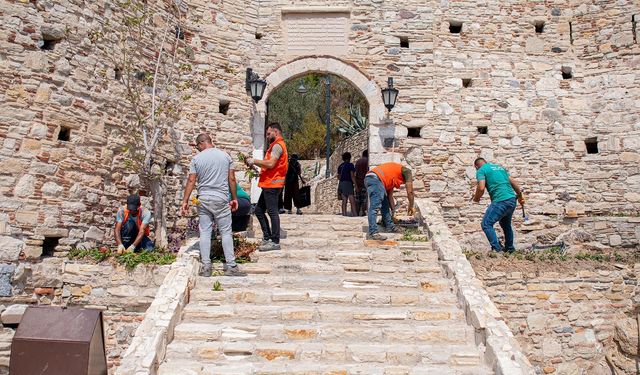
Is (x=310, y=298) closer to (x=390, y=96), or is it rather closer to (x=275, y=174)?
(x=275, y=174)

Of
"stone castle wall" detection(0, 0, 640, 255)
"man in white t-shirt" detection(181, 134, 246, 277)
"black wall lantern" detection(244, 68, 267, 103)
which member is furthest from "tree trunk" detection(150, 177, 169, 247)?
"man in white t-shirt" detection(181, 134, 246, 277)

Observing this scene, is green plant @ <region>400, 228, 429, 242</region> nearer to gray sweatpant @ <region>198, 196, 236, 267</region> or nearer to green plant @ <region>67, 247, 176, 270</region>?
gray sweatpant @ <region>198, 196, 236, 267</region>

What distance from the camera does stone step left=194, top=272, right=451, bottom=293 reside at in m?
5.80

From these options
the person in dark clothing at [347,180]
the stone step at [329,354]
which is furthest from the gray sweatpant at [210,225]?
the person in dark clothing at [347,180]

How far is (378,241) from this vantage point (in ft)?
23.8

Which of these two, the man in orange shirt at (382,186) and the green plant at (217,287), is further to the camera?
the man in orange shirt at (382,186)

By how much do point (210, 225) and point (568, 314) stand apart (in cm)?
520

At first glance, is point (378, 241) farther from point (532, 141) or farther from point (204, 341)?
point (532, 141)

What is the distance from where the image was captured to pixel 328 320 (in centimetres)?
529

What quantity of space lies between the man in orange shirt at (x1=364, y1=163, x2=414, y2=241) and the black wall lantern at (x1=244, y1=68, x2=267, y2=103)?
3500 millimetres

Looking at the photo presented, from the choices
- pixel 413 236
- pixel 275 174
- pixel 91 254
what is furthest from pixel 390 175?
pixel 91 254

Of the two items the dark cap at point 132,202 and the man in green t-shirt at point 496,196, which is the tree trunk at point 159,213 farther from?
the man in green t-shirt at point 496,196

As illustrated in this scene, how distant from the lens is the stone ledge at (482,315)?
430 cm

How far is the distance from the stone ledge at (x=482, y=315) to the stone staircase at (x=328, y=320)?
0.42 feet
